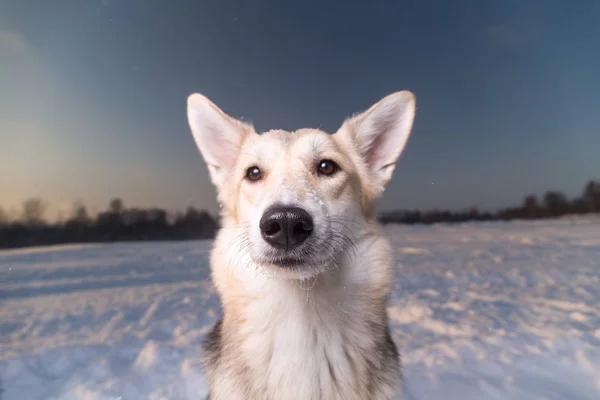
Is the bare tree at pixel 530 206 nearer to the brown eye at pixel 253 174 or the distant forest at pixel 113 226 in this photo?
the distant forest at pixel 113 226

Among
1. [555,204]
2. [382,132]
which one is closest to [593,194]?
[555,204]

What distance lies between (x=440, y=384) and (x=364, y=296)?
1.10 meters

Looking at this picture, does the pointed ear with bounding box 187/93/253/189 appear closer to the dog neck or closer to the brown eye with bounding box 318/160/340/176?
the brown eye with bounding box 318/160/340/176

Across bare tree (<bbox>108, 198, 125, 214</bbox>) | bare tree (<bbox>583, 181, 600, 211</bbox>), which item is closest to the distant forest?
bare tree (<bbox>108, 198, 125, 214</bbox>)

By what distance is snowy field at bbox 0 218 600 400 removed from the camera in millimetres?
2205

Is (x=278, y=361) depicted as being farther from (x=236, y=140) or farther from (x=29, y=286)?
(x=29, y=286)

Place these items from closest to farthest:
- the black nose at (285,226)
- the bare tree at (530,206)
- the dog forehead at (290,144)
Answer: the black nose at (285,226), the dog forehead at (290,144), the bare tree at (530,206)

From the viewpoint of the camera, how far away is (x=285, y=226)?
4.04ft

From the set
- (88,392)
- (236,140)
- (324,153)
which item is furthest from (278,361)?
(88,392)

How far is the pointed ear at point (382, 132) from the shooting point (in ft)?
5.82

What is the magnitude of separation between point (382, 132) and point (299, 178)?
0.64m

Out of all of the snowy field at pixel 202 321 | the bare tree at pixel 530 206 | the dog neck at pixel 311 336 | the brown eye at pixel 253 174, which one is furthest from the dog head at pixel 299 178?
the bare tree at pixel 530 206

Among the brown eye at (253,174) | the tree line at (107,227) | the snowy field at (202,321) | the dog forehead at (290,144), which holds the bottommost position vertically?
the snowy field at (202,321)

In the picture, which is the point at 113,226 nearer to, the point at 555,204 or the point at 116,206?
the point at 116,206
